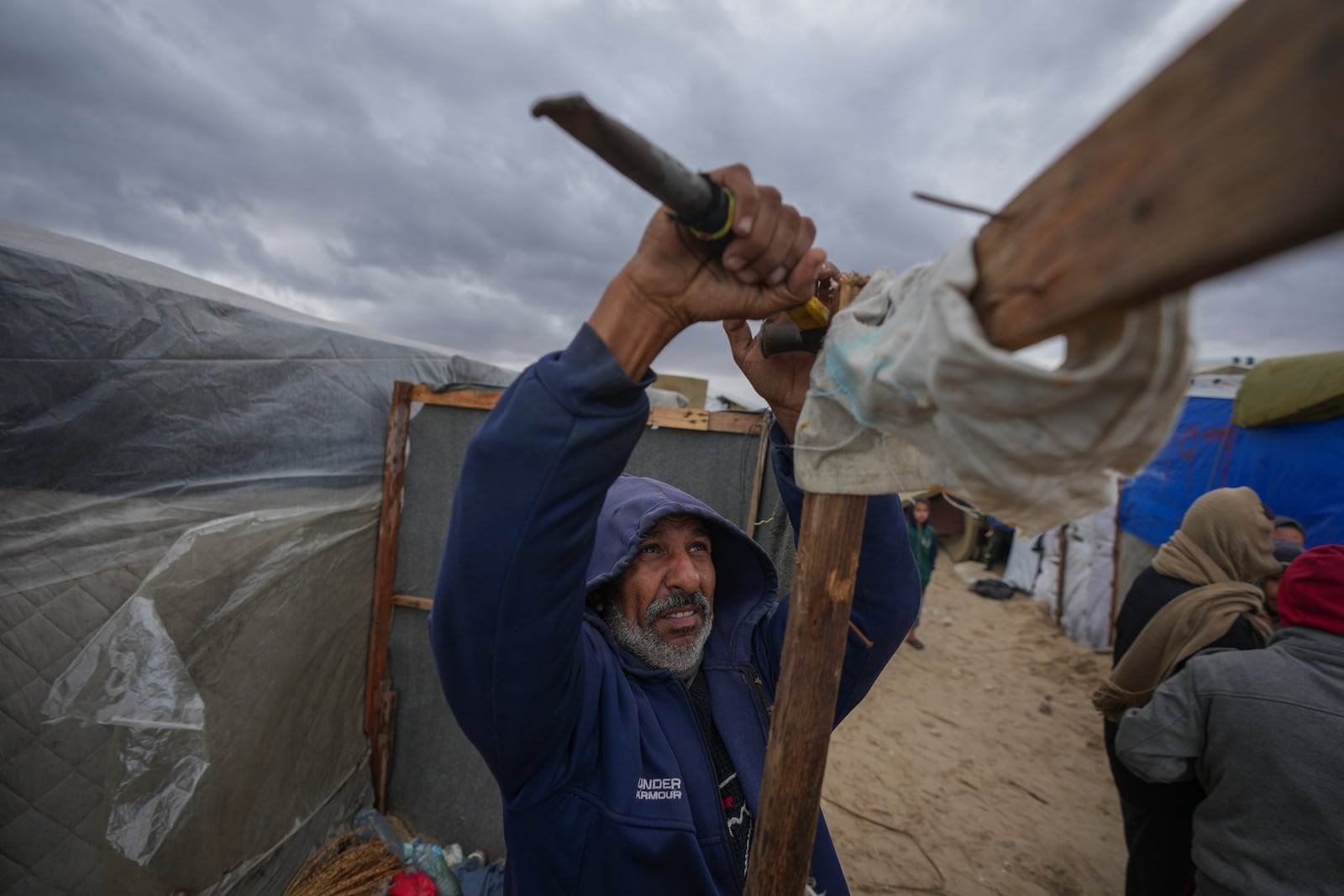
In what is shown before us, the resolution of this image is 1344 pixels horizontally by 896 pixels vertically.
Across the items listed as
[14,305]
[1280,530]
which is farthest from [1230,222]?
[1280,530]

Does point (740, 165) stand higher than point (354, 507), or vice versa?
point (740, 165)

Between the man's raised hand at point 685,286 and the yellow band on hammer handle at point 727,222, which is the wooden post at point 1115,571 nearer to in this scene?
the man's raised hand at point 685,286

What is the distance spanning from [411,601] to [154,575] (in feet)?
5.90

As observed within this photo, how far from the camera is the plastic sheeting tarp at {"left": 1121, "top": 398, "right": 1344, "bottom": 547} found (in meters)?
4.52

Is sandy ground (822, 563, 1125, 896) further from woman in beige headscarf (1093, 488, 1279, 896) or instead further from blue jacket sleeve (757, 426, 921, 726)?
blue jacket sleeve (757, 426, 921, 726)

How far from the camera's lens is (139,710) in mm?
2471

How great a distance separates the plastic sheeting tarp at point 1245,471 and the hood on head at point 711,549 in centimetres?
360

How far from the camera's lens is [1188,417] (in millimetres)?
6102

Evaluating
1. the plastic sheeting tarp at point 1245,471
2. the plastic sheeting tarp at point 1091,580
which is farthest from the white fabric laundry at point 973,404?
the plastic sheeting tarp at point 1091,580

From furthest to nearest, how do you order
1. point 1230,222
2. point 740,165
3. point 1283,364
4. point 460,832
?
point 1283,364 < point 460,832 < point 740,165 < point 1230,222

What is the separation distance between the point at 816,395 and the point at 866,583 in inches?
27.3

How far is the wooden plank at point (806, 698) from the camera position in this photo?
989 mm

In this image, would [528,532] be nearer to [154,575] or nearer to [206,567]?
[154,575]

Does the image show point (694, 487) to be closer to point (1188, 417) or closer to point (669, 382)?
point (1188, 417)
